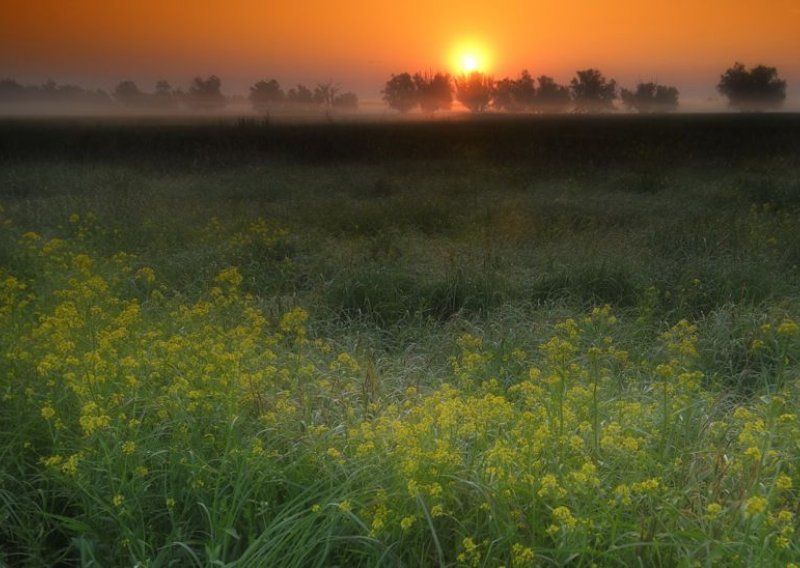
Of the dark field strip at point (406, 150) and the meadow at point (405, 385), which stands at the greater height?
the dark field strip at point (406, 150)

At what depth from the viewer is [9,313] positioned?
4.65m

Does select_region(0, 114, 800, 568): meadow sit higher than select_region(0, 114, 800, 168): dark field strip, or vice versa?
select_region(0, 114, 800, 168): dark field strip

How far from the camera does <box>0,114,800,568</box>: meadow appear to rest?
104 inches

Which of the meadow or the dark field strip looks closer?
the meadow

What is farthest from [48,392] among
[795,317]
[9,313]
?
[795,317]

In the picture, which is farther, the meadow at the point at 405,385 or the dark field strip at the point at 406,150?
the dark field strip at the point at 406,150

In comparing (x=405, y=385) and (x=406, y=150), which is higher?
(x=406, y=150)

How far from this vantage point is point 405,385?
4543 mm

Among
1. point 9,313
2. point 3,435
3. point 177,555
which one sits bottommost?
Answer: point 177,555

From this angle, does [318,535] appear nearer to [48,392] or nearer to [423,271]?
[48,392]

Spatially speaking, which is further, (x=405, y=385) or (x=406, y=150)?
(x=406, y=150)

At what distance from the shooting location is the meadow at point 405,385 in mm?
2652

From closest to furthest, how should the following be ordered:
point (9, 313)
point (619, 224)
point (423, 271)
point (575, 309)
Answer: point (9, 313)
point (575, 309)
point (423, 271)
point (619, 224)

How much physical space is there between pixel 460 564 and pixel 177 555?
1161 millimetres
